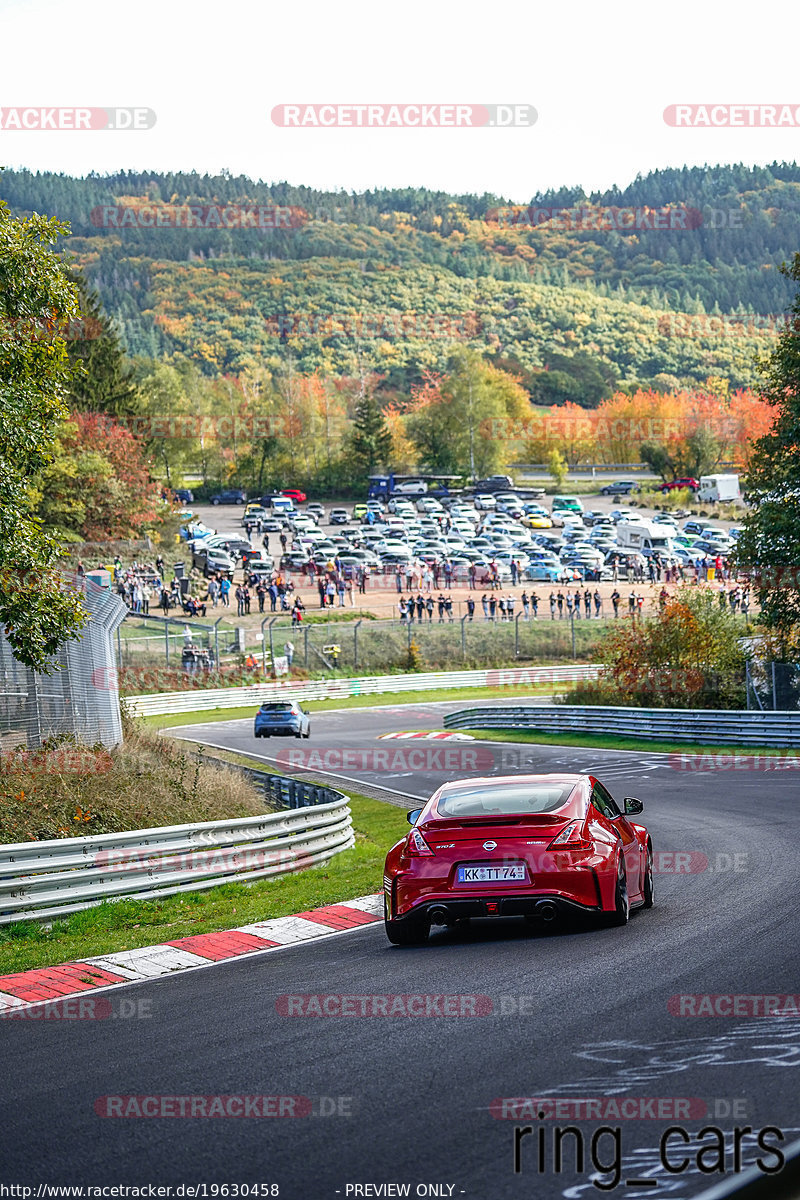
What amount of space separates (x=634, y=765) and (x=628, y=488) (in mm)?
96700

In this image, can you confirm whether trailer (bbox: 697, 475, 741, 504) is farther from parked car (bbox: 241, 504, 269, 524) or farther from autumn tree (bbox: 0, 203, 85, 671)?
autumn tree (bbox: 0, 203, 85, 671)

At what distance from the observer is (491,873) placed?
9.34 metres

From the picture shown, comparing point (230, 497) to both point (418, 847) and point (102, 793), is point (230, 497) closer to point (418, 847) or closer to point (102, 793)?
point (102, 793)

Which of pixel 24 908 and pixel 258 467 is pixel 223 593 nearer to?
pixel 24 908

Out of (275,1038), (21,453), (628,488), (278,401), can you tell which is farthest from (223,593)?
(278,401)

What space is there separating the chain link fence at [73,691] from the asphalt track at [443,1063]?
29.8 feet

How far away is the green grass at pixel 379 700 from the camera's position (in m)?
45.8

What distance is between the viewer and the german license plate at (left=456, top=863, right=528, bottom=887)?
931cm

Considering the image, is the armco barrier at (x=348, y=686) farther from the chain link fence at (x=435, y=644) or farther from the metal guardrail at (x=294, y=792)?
the metal guardrail at (x=294, y=792)

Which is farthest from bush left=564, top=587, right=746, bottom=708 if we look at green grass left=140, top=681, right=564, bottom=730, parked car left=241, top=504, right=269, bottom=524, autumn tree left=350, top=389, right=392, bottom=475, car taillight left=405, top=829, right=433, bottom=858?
autumn tree left=350, top=389, right=392, bottom=475

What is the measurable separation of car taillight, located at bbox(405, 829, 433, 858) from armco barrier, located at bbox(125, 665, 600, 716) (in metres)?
37.1

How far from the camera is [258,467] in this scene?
13112 cm

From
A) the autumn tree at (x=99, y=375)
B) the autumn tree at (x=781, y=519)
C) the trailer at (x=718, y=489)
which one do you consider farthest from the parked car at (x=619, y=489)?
the autumn tree at (x=781, y=519)

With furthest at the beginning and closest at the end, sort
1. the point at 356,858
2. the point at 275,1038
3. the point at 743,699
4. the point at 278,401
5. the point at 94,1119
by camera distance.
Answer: the point at 278,401 → the point at 743,699 → the point at 356,858 → the point at 275,1038 → the point at 94,1119
